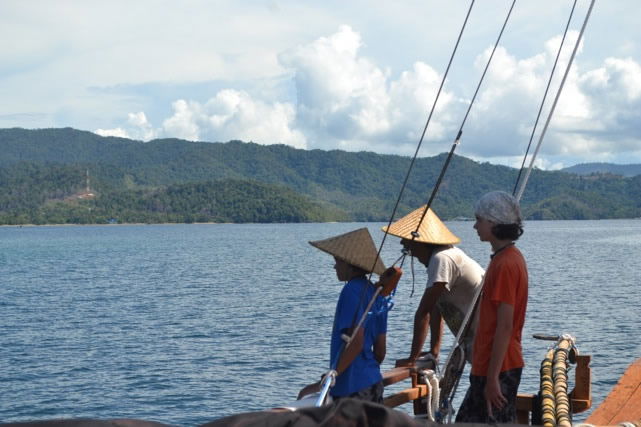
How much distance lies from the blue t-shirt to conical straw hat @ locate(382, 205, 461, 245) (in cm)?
97

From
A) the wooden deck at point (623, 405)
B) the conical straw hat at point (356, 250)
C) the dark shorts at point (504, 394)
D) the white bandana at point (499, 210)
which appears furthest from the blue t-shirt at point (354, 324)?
the wooden deck at point (623, 405)

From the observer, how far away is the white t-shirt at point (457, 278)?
558 centimetres

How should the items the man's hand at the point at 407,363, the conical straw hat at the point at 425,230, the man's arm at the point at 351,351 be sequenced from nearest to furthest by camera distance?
the man's arm at the point at 351,351, the man's hand at the point at 407,363, the conical straw hat at the point at 425,230

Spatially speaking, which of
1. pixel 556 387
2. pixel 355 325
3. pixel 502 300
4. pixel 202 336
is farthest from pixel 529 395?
pixel 202 336

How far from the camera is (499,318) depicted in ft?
14.1

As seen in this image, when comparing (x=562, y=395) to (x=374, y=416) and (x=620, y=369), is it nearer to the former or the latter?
(x=374, y=416)

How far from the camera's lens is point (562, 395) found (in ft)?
15.3

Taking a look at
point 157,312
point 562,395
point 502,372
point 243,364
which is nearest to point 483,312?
point 502,372

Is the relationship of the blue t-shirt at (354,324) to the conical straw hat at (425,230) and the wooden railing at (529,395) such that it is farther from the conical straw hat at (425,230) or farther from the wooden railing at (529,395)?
the conical straw hat at (425,230)

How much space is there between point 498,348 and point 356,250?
105 cm

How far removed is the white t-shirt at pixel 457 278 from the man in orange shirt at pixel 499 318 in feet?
3.06

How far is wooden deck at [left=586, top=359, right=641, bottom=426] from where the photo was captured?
471cm

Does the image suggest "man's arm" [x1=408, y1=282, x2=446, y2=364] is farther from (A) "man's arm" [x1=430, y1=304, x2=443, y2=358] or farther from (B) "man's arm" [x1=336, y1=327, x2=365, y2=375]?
(B) "man's arm" [x1=336, y1=327, x2=365, y2=375]

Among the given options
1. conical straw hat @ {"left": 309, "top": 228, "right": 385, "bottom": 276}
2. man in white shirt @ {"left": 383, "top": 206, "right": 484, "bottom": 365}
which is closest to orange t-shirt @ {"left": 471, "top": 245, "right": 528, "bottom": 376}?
conical straw hat @ {"left": 309, "top": 228, "right": 385, "bottom": 276}
